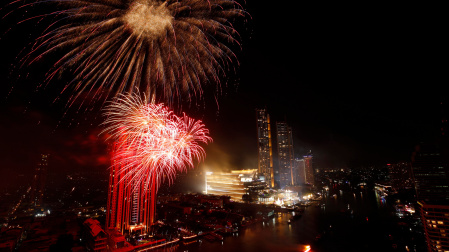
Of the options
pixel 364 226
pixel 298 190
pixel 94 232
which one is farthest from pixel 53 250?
pixel 298 190

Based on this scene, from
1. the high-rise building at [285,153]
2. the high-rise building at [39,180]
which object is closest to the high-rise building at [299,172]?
the high-rise building at [285,153]

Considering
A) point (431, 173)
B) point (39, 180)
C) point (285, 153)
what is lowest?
point (431, 173)

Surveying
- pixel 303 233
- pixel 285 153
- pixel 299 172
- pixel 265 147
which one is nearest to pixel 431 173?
pixel 303 233

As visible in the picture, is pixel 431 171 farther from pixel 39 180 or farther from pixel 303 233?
pixel 39 180

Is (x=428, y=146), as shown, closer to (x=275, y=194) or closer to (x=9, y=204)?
(x=275, y=194)

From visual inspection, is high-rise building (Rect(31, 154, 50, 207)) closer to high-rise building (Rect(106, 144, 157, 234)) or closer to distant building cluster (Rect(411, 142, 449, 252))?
high-rise building (Rect(106, 144, 157, 234))

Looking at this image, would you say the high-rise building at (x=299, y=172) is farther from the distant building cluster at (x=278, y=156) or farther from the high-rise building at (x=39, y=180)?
the high-rise building at (x=39, y=180)
